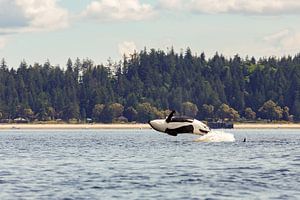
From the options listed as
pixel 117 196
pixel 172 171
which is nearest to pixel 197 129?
pixel 172 171

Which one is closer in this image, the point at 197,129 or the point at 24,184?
the point at 24,184

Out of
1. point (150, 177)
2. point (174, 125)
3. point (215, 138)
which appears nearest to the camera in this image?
point (150, 177)

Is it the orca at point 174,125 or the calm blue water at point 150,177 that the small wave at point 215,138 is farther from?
the calm blue water at point 150,177

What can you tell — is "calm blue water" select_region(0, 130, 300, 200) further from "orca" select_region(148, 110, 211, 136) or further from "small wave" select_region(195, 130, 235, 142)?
"small wave" select_region(195, 130, 235, 142)

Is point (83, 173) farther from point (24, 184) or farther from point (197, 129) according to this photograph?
point (197, 129)

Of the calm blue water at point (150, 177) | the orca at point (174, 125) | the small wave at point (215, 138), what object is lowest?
the calm blue water at point (150, 177)

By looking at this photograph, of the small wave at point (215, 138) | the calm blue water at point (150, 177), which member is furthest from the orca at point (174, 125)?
the calm blue water at point (150, 177)

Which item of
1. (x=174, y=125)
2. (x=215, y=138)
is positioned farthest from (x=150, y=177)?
(x=215, y=138)

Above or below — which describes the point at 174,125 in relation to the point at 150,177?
above

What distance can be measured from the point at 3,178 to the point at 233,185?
14.8 metres

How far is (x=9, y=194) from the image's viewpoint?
51344 millimetres

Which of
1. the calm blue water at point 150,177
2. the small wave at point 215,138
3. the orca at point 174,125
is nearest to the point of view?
the calm blue water at point 150,177

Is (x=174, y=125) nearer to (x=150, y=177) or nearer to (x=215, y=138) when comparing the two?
(x=215, y=138)

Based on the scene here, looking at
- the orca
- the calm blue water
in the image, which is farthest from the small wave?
the calm blue water
